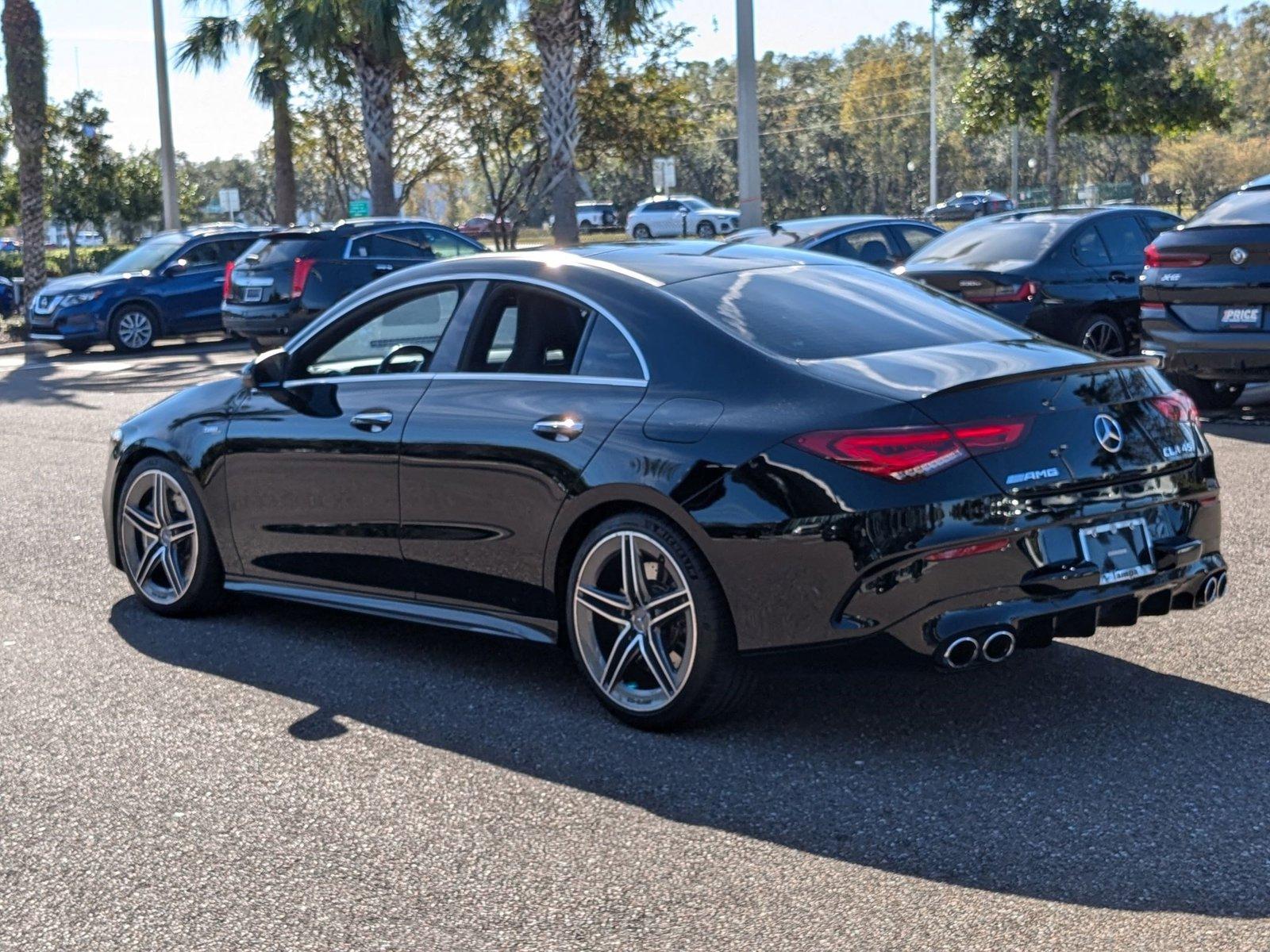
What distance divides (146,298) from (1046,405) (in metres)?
20.9

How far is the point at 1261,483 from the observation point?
9.37 metres

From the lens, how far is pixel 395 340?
6.33 metres

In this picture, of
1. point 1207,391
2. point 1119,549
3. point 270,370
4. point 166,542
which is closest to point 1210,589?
point 1119,549

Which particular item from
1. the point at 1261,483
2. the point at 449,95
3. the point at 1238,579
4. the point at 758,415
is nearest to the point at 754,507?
the point at 758,415

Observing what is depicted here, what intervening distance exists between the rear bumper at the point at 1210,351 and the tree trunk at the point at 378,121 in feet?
73.2

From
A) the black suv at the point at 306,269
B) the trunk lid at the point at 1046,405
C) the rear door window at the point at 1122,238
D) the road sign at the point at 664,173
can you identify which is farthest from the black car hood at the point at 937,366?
the road sign at the point at 664,173

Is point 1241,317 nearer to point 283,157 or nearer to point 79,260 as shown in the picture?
point 283,157

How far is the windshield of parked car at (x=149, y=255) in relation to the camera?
24.4 metres

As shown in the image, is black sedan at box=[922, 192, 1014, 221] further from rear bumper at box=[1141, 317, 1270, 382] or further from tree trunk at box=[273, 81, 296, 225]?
rear bumper at box=[1141, 317, 1270, 382]

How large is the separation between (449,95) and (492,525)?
1389 inches

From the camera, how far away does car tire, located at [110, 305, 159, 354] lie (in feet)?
78.7

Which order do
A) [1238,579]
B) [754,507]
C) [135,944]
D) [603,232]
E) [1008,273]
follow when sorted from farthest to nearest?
[603,232], [1008,273], [1238,579], [754,507], [135,944]

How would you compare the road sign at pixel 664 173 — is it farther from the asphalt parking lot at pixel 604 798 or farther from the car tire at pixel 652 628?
the car tire at pixel 652 628

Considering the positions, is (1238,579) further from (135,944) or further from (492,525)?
(135,944)
